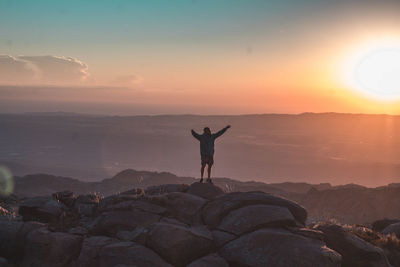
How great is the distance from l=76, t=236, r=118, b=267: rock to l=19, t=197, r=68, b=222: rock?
3852 millimetres

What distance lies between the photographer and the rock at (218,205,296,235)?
11.1 metres

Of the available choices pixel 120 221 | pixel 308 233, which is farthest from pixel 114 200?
pixel 308 233

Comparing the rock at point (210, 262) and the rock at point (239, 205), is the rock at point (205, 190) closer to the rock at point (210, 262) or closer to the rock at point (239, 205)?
the rock at point (239, 205)

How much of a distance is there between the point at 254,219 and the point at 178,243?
282cm

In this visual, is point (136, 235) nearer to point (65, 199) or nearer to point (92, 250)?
point (92, 250)

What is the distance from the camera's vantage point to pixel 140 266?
939 cm

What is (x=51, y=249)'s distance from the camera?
433 inches

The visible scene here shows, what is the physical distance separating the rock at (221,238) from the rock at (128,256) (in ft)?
6.49

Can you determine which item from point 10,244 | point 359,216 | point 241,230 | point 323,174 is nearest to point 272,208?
point 241,230

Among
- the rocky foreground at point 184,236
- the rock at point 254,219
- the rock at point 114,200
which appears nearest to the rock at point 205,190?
the rocky foreground at point 184,236

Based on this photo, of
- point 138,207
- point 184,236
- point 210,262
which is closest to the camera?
point 210,262

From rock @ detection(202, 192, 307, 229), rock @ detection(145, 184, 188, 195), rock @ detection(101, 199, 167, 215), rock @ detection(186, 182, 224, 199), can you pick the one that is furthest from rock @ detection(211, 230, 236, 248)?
rock @ detection(145, 184, 188, 195)

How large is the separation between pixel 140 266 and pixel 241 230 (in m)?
3.53

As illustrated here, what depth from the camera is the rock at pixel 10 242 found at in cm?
1157
